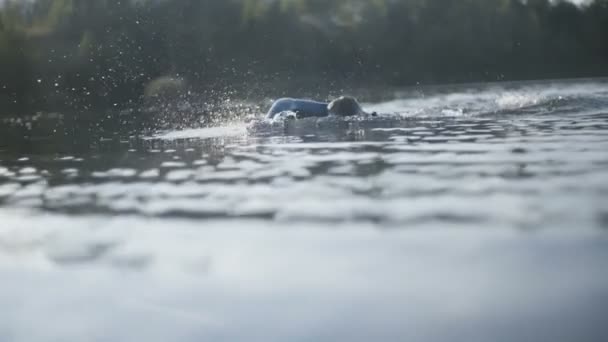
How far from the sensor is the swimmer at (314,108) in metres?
17.2

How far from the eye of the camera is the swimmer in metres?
17.2

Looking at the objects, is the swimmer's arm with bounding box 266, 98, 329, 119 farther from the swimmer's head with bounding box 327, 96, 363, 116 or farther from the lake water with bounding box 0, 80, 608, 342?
the lake water with bounding box 0, 80, 608, 342

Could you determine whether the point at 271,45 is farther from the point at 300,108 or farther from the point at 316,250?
the point at 316,250

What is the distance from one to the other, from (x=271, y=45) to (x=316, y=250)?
4291cm

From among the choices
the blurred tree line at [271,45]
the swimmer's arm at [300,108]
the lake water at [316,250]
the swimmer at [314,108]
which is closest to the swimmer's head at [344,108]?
the swimmer at [314,108]

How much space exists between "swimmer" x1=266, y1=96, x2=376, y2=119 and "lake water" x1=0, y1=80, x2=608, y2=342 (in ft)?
29.2

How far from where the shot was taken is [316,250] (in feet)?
13.0

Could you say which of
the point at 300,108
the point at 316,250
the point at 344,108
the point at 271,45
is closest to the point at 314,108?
the point at 300,108

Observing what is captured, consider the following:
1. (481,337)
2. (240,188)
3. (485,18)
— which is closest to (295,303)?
(481,337)

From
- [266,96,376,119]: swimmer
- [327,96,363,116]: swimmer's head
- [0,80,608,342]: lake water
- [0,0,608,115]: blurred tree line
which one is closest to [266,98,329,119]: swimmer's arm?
[266,96,376,119]: swimmer

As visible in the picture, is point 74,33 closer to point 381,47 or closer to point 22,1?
point 22,1

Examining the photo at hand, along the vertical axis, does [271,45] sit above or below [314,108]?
above

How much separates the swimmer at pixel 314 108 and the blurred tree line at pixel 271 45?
58.4 ft

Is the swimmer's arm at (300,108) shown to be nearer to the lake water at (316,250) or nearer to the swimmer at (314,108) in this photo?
the swimmer at (314,108)
